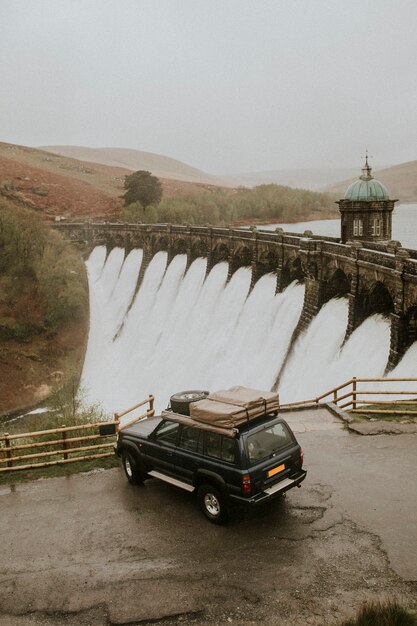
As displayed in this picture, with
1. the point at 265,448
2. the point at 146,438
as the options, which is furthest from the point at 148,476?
the point at 265,448

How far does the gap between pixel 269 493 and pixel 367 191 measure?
1187 inches

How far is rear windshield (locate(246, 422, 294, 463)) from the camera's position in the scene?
1048cm

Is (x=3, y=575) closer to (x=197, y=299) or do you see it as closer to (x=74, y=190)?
(x=197, y=299)

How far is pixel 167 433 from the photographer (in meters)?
12.1

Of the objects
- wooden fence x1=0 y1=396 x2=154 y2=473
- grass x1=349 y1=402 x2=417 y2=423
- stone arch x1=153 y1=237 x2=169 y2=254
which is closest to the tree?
stone arch x1=153 y1=237 x2=169 y2=254

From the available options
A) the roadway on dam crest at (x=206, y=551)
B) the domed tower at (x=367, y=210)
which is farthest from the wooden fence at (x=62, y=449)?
the domed tower at (x=367, y=210)

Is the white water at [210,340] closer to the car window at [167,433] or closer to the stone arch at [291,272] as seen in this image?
the stone arch at [291,272]

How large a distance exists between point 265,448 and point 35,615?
506 centimetres

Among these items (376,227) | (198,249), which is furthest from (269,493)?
(198,249)

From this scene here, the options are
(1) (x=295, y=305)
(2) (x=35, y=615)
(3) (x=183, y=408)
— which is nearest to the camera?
(2) (x=35, y=615)

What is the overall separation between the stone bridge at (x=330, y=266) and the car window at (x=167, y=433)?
523 inches

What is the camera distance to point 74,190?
12669 cm

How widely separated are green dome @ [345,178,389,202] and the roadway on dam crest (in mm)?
26170

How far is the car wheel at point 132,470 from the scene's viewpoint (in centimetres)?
1275
